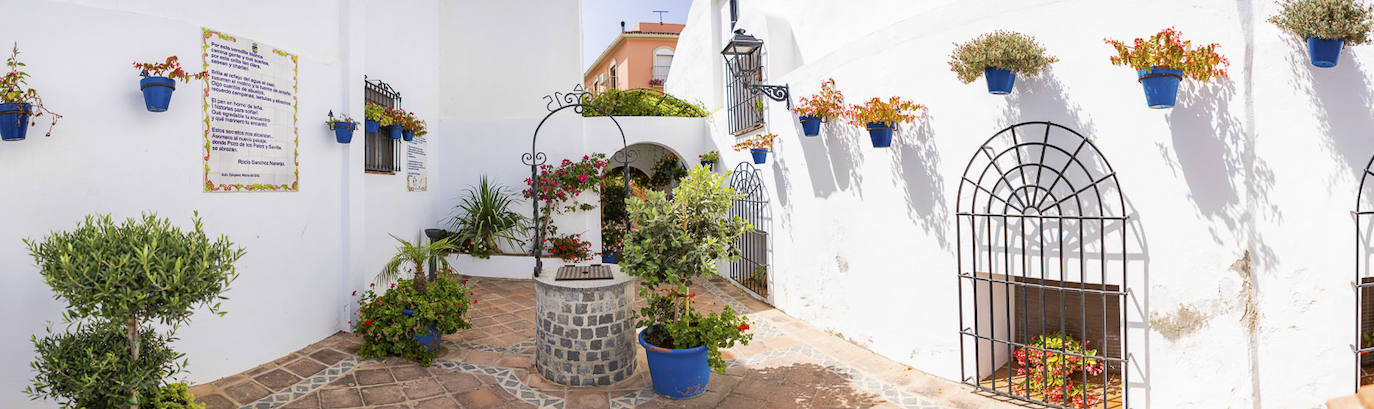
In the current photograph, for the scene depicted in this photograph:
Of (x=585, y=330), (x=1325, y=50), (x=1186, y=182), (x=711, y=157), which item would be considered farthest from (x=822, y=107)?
(x=711, y=157)

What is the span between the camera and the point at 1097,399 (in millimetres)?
4430

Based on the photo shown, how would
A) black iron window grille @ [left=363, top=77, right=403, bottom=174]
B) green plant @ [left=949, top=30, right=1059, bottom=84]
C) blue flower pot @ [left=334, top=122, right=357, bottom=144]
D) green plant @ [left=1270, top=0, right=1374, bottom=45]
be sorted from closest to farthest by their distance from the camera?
green plant @ [left=1270, top=0, right=1374, bottom=45]
green plant @ [left=949, top=30, right=1059, bottom=84]
blue flower pot @ [left=334, top=122, right=357, bottom=144]
black iron window grille @ [left=363, top=77, right=403, bottom=174]

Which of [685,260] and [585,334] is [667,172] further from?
[685,260]

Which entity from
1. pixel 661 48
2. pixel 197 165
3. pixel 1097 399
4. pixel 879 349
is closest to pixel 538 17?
pixel 197 165

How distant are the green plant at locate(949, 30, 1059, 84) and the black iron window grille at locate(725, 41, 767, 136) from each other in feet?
10.5

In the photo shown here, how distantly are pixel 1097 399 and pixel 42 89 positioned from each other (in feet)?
24.5

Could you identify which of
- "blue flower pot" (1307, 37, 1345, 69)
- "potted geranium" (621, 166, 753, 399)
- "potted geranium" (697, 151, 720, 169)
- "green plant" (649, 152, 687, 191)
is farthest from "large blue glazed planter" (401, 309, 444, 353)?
"green plant" (649, 152, 687, 191)

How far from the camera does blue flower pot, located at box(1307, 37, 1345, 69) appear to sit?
10.1 ft

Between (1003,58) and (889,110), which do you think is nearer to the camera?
(1003,58)

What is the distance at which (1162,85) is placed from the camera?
3381mm

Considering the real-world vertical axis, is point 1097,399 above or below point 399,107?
below

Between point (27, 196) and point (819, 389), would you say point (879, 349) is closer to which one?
point (819, 389)

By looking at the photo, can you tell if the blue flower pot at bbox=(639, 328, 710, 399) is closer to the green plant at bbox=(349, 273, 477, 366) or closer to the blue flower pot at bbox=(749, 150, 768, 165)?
the green plant at bbox=(349, 273, 477, 366)

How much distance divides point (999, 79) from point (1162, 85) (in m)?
0.94
